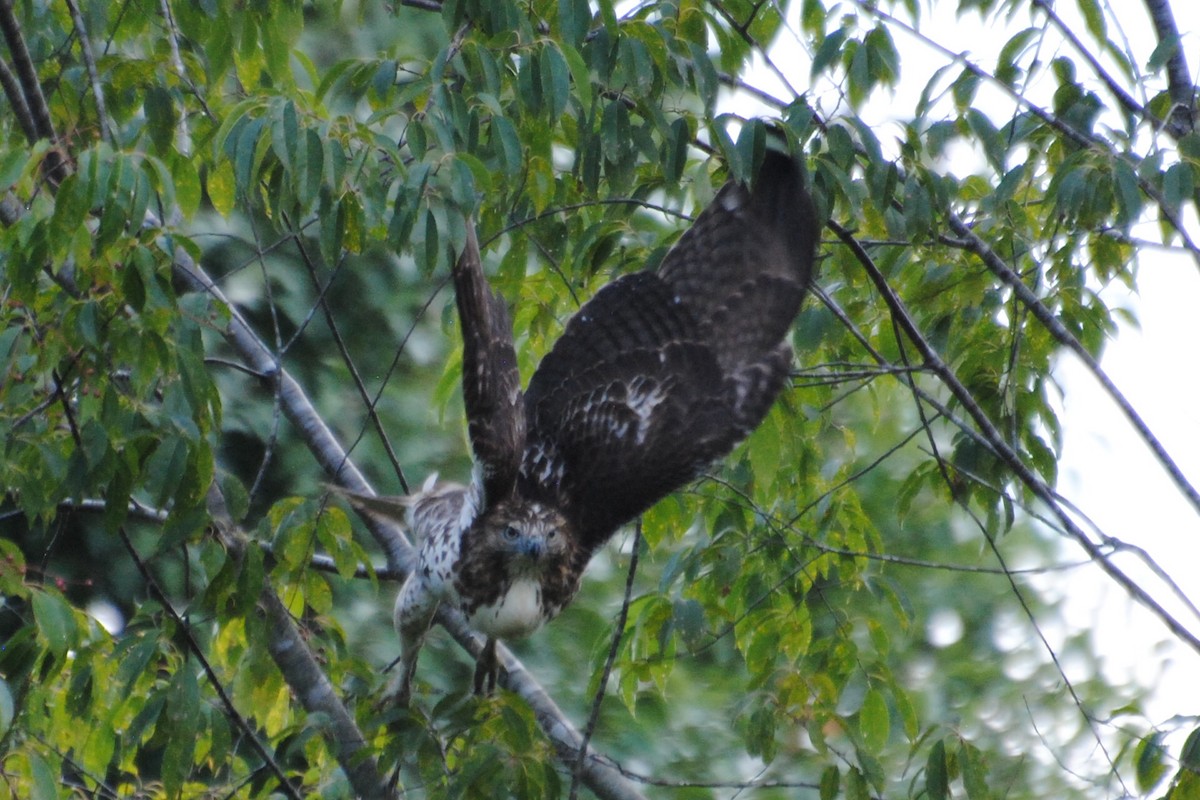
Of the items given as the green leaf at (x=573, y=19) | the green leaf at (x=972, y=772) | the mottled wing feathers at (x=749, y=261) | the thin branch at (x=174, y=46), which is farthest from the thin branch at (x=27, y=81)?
the green leaf at (x=972, y=772)

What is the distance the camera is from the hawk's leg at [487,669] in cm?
371

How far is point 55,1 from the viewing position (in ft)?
11.4

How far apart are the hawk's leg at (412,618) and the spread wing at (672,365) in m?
0.33

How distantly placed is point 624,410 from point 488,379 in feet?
1.89

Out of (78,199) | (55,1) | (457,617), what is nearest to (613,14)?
(78,199)

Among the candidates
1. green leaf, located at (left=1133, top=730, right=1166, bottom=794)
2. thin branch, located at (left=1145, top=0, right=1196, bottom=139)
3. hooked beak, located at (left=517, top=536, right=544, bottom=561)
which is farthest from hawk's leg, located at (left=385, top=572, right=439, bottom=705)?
thin branch, located at (left=1145, top=0, right=1196, bottom=139)

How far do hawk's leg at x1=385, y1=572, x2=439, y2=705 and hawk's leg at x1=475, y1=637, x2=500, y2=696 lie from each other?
15 cm

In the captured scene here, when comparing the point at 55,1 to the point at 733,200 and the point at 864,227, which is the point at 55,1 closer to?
the point at 733,200

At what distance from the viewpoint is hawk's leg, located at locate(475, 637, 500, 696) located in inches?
146

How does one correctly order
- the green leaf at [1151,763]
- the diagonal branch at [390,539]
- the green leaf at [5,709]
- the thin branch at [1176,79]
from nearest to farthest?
the green leaf at [5,709] < the green leaf at [1151,763] < the thin branch at [1176,79] < the diagonal branch at [390,539]

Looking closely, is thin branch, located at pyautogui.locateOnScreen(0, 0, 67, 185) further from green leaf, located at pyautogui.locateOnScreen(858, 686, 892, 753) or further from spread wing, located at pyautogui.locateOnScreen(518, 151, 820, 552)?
green leaf, located at pyautogui.locateOnScreen(858, 686, 892, 753)

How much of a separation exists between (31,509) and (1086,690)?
3774 mm

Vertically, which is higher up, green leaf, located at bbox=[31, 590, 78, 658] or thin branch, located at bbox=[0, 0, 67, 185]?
thin branch, located at bbox=[0, 0, 67, 185]

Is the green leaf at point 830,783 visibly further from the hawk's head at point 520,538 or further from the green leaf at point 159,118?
the green leaf at point 159,118
